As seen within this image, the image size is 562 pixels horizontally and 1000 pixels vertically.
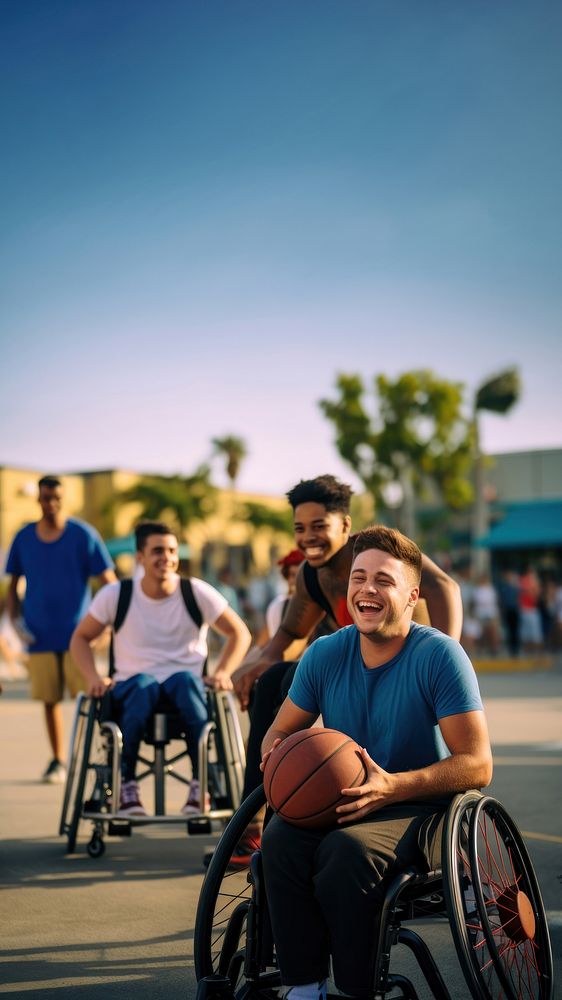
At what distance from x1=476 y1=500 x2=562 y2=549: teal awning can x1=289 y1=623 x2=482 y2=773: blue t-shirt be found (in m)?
29.4

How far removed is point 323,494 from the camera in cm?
530

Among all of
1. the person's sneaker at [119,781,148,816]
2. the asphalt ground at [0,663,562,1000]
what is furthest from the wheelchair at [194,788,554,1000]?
the person's sneaker at [119,781,148,816]

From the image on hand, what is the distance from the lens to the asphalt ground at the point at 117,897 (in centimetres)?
404

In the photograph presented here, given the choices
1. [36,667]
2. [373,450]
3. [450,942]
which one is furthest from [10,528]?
[450,942]

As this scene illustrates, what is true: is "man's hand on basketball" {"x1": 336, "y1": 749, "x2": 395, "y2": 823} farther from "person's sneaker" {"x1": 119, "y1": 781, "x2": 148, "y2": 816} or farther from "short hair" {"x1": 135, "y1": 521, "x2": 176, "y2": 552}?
"short hair" {"x1": 135, "y1": 521, "x2": 176, "y2": 552}

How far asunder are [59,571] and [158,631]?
1977 mm

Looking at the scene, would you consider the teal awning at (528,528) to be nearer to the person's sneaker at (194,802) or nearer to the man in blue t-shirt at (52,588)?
the man in blue t-shirt at (52,588)

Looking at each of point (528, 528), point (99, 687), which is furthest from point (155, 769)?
point (528, 528)

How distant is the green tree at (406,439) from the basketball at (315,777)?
113ft

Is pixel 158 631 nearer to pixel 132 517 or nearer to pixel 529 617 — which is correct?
pixel 529 617

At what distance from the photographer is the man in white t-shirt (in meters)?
5.96

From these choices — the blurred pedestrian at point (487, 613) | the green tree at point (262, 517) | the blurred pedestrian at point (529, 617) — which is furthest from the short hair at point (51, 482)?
the green tree at point (262, 517)

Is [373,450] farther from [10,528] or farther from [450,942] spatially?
[450,942]

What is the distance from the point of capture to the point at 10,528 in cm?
4156
